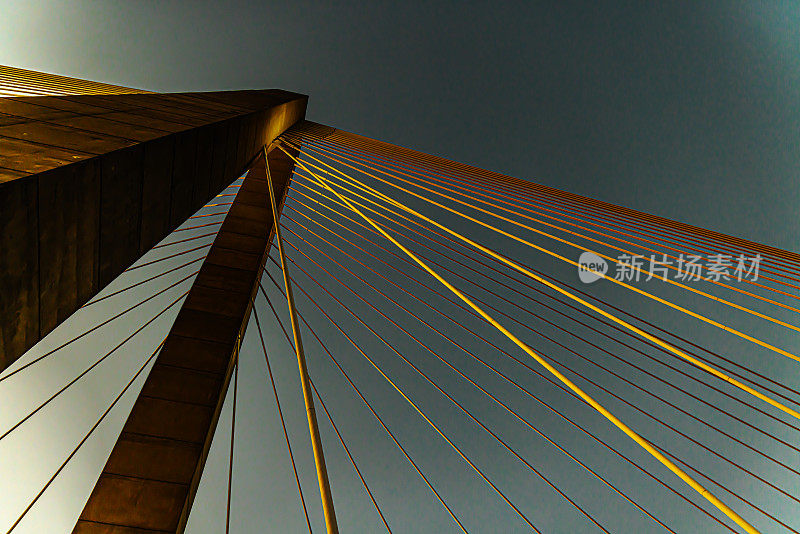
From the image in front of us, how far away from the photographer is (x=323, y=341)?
362 inches

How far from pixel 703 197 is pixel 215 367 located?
1099cm

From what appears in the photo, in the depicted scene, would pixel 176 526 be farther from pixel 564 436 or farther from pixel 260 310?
pixel 564 436

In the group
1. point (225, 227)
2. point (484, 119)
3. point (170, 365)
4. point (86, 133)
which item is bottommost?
point (170, 365)

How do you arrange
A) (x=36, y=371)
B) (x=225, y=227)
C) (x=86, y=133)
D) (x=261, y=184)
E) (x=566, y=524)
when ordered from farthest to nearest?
(x=566, y=524) → (x=36, y=371) → (x=261, y=184) → (x=225, y=227) → (x=86, y=133)

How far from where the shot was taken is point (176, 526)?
283cm

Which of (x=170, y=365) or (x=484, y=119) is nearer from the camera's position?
(x=170, y=365)

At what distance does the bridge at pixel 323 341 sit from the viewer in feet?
6.15

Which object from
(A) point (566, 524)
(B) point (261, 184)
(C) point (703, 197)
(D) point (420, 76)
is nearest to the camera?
(B) point (261, 184)

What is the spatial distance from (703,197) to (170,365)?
11.2 m

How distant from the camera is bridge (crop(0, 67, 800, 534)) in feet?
6.15

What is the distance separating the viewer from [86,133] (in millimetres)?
1927

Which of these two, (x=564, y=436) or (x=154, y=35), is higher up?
(x=154, y=35)

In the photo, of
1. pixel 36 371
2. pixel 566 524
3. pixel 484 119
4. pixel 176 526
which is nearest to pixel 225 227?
pixel 176 526

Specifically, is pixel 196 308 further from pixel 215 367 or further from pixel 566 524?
pixel 566 524
